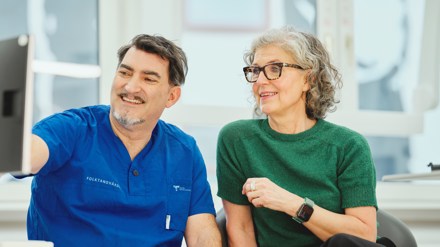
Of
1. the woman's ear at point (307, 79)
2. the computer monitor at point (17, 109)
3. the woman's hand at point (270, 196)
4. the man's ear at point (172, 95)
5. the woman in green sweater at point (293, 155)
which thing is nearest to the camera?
the computer monitor at point (17, 109)

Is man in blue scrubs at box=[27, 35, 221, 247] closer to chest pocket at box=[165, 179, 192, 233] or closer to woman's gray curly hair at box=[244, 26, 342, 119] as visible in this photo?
chest pocket at box=[165, 179, 192, 233]

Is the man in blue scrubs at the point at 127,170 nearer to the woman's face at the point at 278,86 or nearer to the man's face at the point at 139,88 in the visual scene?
the man's face at the point at 139,88

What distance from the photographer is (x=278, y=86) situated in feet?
6.94

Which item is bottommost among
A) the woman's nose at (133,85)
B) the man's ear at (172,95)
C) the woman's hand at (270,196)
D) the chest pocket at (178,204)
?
the chest pocket at (178,204)

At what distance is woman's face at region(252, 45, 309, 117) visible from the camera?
2.12 m

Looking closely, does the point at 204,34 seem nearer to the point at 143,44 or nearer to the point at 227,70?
the point at 227,70

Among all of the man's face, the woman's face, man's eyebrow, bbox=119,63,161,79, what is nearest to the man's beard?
the man's face

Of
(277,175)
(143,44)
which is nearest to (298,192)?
(277,175)

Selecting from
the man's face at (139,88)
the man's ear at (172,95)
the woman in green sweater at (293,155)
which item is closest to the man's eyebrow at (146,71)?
the man's face at (139,88)

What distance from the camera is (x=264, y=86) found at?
83.7 inches

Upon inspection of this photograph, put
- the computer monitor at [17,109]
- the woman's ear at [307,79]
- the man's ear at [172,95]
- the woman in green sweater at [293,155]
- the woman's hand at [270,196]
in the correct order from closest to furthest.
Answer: the computer monitor at [17,109] → the woman's hand at [270,196] → the woman in green sweater at [293,155] → the woman's ear at [307,79] → the man's ear at [172,95]

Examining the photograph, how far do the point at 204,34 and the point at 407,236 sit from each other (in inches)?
52.3

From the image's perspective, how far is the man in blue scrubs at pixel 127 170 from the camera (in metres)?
2.01

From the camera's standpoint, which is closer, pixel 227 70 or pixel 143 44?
pixel 143 44
